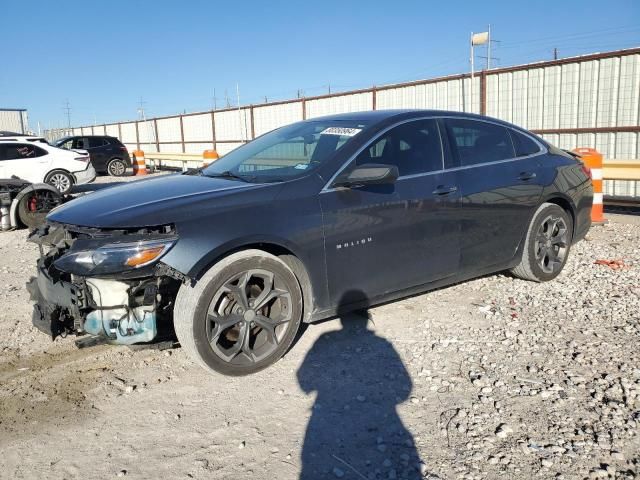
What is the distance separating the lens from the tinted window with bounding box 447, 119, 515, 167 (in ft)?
15.0

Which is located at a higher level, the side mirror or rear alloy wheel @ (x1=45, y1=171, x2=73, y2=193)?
the side mirror

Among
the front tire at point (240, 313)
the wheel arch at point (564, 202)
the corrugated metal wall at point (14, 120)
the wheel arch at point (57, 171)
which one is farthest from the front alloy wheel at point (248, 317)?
the corrugated metal wall at point (14, 120)

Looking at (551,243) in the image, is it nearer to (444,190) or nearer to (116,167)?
(444,190)

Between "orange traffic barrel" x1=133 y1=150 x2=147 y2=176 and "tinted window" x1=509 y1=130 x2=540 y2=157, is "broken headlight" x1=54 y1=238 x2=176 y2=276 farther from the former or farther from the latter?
"orange traffic barrel" x1=133 y1=150 x2=147 y2=176

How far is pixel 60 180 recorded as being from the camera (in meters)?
14.4

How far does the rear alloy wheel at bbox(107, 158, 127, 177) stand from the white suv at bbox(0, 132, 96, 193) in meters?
6.79

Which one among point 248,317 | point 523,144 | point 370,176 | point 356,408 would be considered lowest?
point 356,408

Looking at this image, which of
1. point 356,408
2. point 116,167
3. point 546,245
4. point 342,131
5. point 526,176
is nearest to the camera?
point 356,408

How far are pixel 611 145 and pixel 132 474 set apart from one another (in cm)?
1186

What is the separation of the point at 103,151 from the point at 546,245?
19697 millimetres

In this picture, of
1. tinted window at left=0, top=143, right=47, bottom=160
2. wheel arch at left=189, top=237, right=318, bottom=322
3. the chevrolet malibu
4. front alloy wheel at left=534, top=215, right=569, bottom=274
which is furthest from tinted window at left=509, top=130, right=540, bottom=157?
tinted window at left=0, top=143, right=47, bottom=160

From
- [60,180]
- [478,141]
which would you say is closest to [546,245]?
[478,141]

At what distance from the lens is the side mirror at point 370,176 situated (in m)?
3.69

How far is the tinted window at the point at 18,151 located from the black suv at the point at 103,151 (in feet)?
23.5
